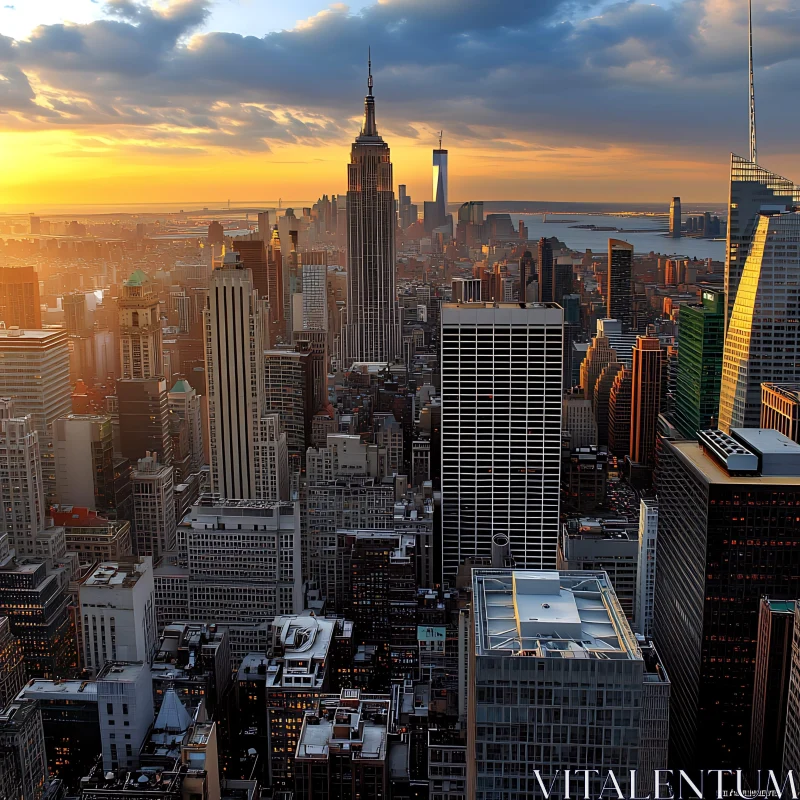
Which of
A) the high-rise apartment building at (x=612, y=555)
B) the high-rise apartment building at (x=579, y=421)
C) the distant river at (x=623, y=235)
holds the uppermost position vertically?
the distant river at (x=623, y=235)

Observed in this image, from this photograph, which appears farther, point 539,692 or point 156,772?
point 156,772

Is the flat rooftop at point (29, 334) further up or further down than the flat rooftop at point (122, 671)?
further up

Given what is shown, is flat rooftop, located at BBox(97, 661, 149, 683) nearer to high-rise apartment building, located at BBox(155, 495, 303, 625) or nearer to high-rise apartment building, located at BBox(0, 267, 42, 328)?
high-rise apartment building, located at BBox(155, 495, 303, 625)

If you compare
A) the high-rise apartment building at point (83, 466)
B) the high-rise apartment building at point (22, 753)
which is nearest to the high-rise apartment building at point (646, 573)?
the high-rise apartment building at point (22, 753)

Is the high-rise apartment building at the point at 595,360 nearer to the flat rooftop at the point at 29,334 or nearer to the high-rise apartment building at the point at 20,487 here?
the flat rooftop at the point at 29,334

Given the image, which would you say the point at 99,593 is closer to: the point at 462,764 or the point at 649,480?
the point at 462,764

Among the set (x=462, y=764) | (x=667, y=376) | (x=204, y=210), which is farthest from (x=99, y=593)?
(x=667, y=376)
